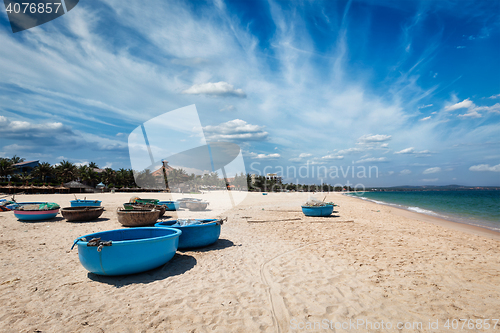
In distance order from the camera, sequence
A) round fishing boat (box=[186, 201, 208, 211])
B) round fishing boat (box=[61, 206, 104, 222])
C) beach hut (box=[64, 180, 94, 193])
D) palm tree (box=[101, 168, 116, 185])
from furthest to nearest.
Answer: palm tree (box=[101, 168, 116, 185]) < beach hut (box=[64, 180, 94, 193]) < round fishing boat (box=[186, 201, 208, 211]) < round fishing boat (box=[61, 206, 104, 222])

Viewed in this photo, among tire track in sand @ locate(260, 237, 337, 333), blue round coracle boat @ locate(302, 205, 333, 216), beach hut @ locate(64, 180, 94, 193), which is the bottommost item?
tire track in sand @ locate(260, 237, 337, 333)

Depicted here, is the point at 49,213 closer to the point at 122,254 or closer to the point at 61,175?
the point at 122,254

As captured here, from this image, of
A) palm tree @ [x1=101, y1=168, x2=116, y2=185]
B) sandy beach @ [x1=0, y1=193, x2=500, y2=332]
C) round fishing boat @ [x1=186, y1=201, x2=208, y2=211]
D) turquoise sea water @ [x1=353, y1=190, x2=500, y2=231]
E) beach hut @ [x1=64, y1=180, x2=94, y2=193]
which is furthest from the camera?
palm tree @ [x1=101, y1=168, x2=116, y2=185]

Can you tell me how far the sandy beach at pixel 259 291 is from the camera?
11.6ft

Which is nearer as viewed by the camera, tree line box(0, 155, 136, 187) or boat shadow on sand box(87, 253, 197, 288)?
boat shadow on sand box(87, 253, 197, 288)

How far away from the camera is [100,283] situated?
4.78 meters

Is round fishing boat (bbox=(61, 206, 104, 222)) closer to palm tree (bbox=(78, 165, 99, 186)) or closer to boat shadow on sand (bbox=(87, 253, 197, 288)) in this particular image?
boat shadow on sand (bbox=(87, 253, 197, 288))

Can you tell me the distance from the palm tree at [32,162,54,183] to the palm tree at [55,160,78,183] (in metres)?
1.67

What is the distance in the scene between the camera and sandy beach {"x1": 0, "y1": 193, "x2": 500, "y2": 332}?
353 cm

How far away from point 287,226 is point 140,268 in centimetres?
801

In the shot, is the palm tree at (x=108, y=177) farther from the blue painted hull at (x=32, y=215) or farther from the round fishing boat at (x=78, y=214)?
the round fishing boat at (x=78, y=214)

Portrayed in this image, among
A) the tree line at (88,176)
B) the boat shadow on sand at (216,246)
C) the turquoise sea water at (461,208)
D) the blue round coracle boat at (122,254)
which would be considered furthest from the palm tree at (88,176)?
the turquoise sea water at (461,208)

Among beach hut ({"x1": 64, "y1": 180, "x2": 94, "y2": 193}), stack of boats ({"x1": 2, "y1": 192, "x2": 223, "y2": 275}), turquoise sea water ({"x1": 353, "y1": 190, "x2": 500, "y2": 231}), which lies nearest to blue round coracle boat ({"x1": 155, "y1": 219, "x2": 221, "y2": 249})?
stack of boats ({"x1": 2, "y1": 192, "x2": 223, "y2": 275})

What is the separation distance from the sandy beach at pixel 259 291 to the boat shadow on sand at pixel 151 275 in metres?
0.02
